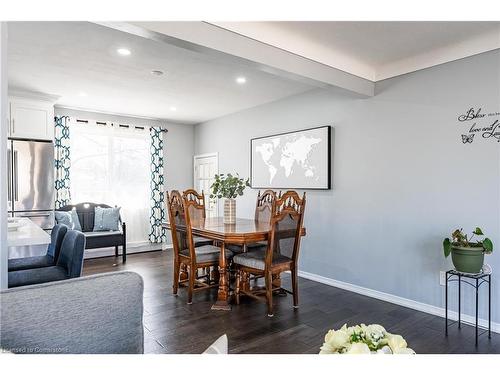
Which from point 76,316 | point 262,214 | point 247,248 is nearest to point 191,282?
point 247,248

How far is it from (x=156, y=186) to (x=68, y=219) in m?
1.73

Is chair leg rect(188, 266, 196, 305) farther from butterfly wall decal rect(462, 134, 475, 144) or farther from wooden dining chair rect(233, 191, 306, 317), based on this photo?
butterfly wall decal rect(462, 134, 475, 144)

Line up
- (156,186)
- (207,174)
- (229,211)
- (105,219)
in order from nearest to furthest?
(229,211), (105,219), (156,186), (207,174)

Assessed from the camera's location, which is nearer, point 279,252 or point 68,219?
point 279,252

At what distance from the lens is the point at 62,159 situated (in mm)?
5348

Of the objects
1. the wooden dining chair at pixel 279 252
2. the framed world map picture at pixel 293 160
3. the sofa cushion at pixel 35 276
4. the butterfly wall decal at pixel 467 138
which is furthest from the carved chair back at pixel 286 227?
the sofa cushion at pixel 35 276

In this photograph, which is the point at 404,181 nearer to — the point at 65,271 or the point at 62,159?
the point at 65,271

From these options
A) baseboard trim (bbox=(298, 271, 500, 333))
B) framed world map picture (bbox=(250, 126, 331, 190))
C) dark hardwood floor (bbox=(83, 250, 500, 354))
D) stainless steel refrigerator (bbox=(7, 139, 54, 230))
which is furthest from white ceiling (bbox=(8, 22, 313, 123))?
baseboard trim (bbox=(298, 271, 500, 333))

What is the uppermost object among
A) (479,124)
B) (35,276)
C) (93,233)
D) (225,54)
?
(225,54)

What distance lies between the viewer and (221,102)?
5109 mm

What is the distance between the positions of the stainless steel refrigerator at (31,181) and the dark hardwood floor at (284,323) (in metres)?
1.97

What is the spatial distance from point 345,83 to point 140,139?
13.6 feet

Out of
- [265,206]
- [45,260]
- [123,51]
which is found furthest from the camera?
[265,206]
